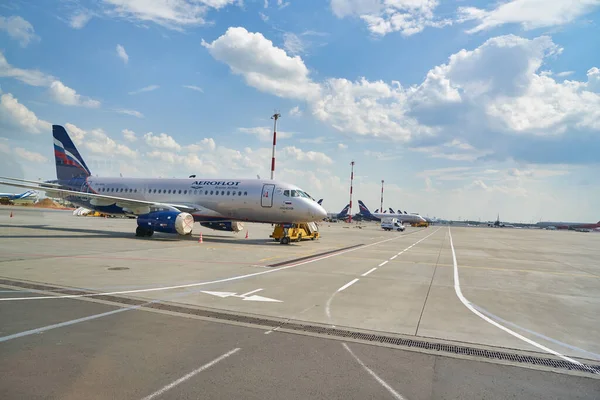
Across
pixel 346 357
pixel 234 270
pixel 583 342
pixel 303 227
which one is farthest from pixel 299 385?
pixel 303 227

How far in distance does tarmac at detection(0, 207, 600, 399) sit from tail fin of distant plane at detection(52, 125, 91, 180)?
2305 centimetres

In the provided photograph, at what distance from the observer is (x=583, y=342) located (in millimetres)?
7336

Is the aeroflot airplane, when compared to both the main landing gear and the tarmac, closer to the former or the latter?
the main landing gear

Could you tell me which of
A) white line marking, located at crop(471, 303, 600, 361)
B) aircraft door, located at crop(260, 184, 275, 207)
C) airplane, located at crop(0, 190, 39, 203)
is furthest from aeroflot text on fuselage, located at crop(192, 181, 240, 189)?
airplane, located at crop(0, 190, 39, 203)

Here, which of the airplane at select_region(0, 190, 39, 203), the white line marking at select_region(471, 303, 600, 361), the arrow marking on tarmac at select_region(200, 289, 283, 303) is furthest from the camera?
the airplane at select_region(0, 190, 39, 203)

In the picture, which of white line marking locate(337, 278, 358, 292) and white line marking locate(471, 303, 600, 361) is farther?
white line marking locate(337, 278, 358, 292)

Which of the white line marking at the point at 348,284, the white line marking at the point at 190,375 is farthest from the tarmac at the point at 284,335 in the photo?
the white line marking at the point at 348,284

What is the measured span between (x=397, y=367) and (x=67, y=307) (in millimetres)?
6815

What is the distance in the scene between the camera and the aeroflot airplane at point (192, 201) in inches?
1015

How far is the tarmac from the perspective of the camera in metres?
4.93

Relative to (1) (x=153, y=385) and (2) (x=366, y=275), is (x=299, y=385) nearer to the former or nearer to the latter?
(1) (x=153, y=385)

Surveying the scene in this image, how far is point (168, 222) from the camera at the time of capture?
2478cm

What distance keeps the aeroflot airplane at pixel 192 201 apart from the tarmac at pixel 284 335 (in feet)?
39.3

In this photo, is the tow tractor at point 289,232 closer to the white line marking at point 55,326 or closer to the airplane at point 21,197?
the white line marking at point 55,326
